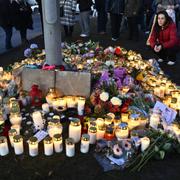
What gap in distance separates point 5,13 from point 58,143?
5436 mm

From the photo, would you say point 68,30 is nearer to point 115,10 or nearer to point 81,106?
point 115,10

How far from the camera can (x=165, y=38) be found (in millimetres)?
6977

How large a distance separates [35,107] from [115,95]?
44.4 inches

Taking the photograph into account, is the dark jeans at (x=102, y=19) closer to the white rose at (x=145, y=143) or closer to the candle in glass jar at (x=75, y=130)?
the candle in glass jar at (x=75, y=130)

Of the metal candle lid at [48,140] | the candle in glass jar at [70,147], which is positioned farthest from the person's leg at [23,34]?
the candle in glass jar at [70,147]

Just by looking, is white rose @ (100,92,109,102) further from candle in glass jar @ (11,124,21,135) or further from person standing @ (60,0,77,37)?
person standing @ (60,0,77,37)

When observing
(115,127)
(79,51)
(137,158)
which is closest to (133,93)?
(115,127)

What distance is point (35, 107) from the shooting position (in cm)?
483

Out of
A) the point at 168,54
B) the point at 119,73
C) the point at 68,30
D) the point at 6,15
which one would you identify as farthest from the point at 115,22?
the point at 119,73

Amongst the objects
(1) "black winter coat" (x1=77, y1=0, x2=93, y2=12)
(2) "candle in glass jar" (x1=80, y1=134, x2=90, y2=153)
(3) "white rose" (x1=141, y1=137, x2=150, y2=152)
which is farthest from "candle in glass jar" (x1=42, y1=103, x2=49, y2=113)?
(1) "black winter coat" (x1=77, y1=0, x2=93, y2=12)

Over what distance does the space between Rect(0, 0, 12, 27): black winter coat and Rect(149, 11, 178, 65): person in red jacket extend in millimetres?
3527

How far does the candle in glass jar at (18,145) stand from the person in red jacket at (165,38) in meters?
4.08

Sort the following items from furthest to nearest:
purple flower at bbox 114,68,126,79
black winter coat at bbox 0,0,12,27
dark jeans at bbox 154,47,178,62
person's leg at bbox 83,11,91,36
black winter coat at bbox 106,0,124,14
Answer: person's leg at bbox 83,11,91,36 → black winter coat at bbox 106,0,124,14 → black winter coat at bbox 0,0,12,27 → dark jeans at bbox 154,47,178,62 → purple flower at bbox 114,68,126,79

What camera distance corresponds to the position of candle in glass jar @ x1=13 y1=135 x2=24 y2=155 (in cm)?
366
